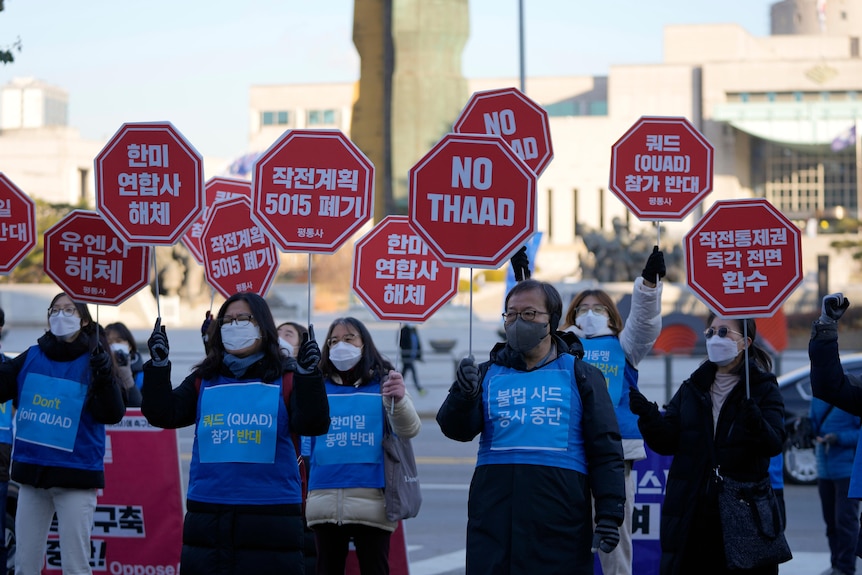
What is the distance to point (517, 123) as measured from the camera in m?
7.85

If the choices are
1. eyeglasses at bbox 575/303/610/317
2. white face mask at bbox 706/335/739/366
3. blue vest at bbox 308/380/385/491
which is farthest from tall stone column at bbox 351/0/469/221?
white face mask at bbox 706/335/739/366

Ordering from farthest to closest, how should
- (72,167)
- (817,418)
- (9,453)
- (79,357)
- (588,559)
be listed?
(72,167) < (817,418) < (9,453) < (79,357) < (588,559)

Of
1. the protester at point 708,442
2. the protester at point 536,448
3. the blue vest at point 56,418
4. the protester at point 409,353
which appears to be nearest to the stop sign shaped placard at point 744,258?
the protester at point 708,442

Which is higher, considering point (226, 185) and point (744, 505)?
point (226, 185)

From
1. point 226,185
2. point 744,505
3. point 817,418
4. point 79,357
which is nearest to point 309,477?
point 79,357

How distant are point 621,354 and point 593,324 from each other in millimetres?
234

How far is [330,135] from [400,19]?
136 ft

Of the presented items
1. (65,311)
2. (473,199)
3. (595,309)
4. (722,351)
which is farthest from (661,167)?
(65,311)

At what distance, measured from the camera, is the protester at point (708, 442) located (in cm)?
570

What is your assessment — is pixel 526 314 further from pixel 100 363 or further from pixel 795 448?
pixel 795 448

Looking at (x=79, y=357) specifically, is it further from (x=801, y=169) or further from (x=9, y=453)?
(x=801, y=169)

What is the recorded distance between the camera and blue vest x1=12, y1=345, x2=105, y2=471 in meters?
6.78

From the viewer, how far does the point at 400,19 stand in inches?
1885

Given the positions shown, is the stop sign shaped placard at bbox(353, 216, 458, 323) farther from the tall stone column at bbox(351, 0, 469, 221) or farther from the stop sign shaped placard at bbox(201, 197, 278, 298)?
the tall stone column at bbox(351, 0, 469, 221)
